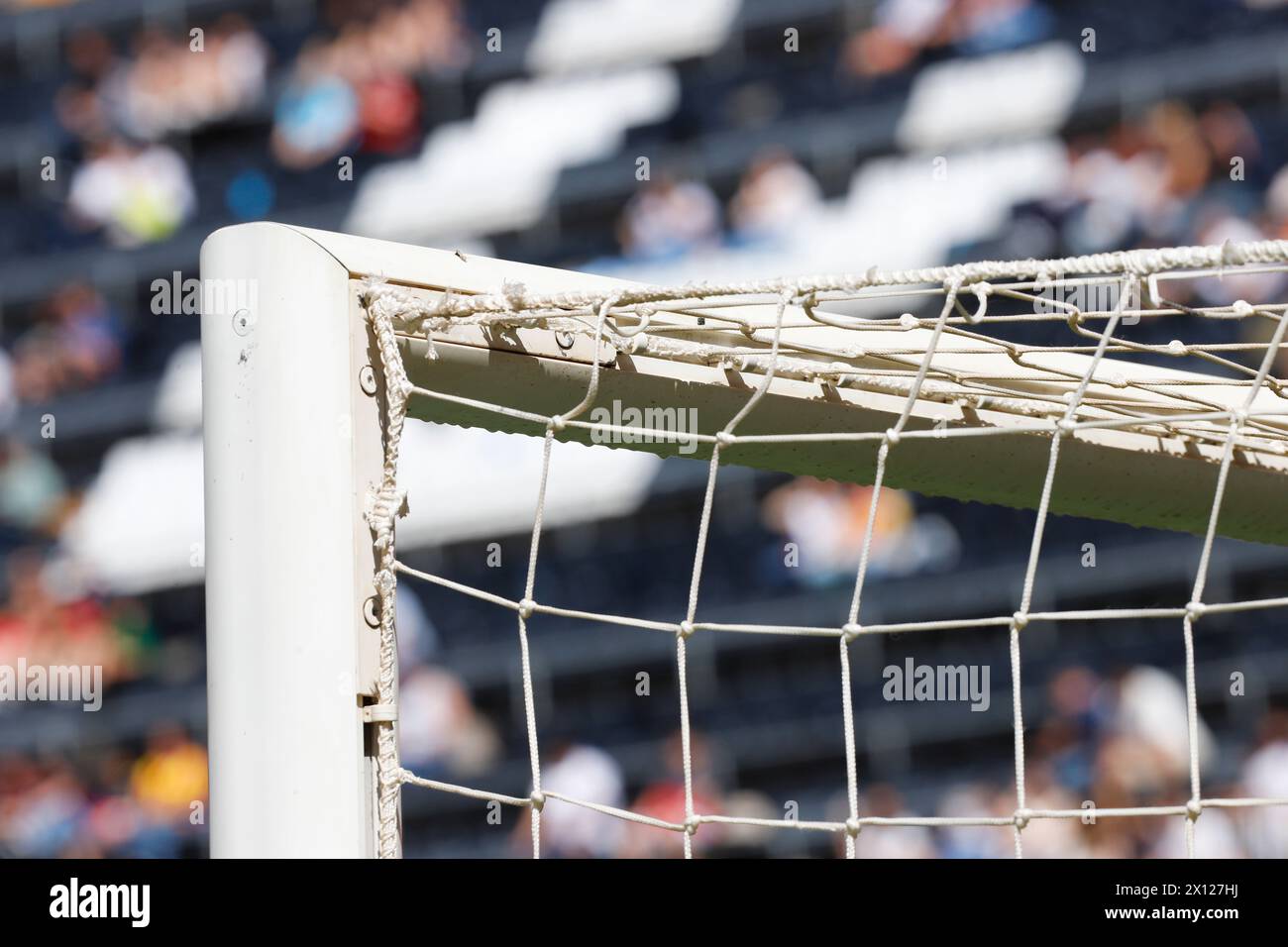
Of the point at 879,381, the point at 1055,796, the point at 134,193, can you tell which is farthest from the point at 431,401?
the point at 134,193

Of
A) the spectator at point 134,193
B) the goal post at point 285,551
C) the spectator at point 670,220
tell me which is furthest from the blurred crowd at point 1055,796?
the goal post at point 285,551

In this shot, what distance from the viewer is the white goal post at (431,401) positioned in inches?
24.5

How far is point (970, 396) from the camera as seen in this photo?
2.55 ft

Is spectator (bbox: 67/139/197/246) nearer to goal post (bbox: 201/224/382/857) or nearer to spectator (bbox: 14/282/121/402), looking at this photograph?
spectator (bbox: 14/282/121/402)

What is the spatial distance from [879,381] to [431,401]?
19 centimetres

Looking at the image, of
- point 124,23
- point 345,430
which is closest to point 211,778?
point 345,430

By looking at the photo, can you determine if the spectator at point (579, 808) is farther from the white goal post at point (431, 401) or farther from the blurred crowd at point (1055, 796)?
the white goal post at point (431, 401)

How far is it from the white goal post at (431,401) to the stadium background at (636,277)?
1.81 meters

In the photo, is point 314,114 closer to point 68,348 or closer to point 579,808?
point 68,348

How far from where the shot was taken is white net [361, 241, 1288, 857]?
2.14 feet

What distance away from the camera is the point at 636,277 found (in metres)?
3.04

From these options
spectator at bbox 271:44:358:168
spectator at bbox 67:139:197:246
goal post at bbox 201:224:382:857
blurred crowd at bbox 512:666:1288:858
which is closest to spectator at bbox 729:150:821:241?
spectator at bbox 271:44:358:168
